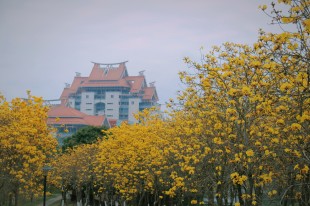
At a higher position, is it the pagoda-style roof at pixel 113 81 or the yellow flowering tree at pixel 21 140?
the pagoda-style roof at pixel 113 81

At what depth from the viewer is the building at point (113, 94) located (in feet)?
307

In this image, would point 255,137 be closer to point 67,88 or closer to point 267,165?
point 267,165

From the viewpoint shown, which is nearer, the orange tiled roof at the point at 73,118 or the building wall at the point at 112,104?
the orange tiled roof at the point at 73,118

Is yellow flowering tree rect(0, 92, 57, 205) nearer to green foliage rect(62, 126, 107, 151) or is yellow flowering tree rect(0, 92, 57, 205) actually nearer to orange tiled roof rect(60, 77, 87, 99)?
green foliage rect(62, 126, 107, 151)

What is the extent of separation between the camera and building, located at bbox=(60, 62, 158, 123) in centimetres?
9362

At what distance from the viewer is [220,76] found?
8.69 metres

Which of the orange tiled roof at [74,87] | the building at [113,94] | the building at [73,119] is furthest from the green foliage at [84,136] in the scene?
the orange tiled roof at [74,87]

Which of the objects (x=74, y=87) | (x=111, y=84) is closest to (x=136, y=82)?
(x=111, y=84)

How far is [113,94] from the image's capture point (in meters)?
93.8

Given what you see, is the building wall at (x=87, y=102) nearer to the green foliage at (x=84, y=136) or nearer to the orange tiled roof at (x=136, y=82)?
the orange tiled roof at (x=136, y=82)

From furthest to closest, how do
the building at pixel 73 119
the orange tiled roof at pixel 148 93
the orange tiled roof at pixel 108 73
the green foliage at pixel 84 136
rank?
the orange tiled roof at pixel 148 93
the orange tiled roof at pixel 108 73
the building at pixel 73 119
the green foliage at pixel 84 136

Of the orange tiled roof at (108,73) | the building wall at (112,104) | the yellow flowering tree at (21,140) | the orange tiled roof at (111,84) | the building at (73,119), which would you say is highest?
the orange tiled roof at (108,73)

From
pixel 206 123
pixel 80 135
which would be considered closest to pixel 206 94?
pixel 206 123

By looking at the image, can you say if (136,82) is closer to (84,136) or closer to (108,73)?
(108,73)
